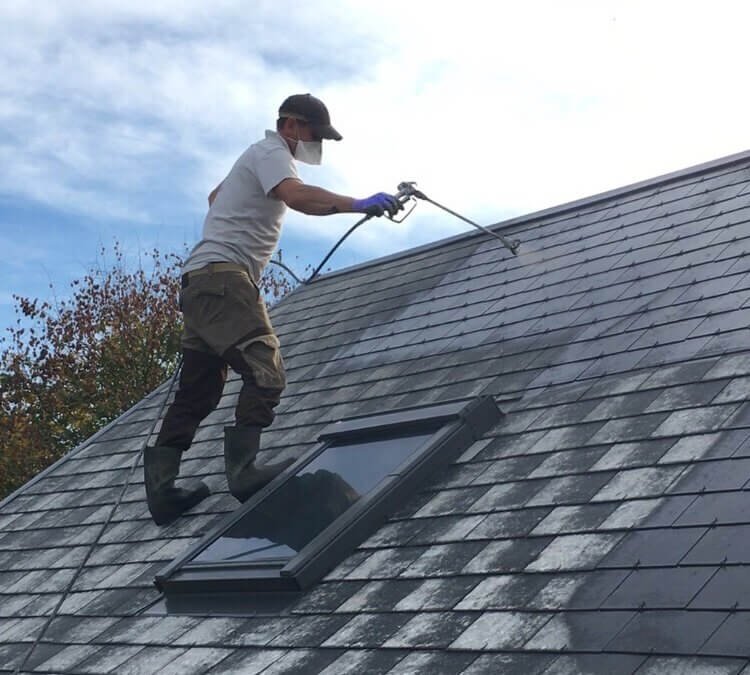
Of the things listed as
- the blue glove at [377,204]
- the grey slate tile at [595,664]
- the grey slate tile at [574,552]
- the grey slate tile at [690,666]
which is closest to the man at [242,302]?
the blue glove at [377,204]

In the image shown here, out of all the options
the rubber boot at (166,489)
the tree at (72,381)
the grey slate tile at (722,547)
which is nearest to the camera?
the grey slate tile at (722,547)

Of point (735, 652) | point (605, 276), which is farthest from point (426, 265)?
point (735, 652)

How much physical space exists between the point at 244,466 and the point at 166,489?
0.63 meters

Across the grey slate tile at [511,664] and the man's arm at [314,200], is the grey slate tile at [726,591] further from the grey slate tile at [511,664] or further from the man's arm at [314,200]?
the man's arm at [314,200]

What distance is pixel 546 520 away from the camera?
412 centimetres

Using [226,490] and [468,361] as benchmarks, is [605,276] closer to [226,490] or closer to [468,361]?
[468,361]

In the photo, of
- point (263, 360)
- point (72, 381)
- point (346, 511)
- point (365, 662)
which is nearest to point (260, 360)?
point (263, 360)

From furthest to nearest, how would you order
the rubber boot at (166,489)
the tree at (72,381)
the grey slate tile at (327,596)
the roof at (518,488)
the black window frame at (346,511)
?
the tree at (72,381)
the rubber boot at (166,489)
the black window frame at (346,511)
the grey slate tile at (327,596)
the roof at (518,488)

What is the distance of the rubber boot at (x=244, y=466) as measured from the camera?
5.63 m

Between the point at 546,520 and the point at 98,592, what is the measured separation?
2.50 meters

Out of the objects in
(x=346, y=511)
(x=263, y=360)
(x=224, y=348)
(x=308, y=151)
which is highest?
(x=308, y=151)

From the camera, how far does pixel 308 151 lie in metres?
5.97

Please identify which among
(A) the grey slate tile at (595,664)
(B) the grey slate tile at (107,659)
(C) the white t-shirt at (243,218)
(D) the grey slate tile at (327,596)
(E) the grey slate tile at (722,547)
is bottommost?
(A) the grey slate tile at (595,664)

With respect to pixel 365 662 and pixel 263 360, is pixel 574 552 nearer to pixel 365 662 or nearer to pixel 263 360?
pixel 365 662
